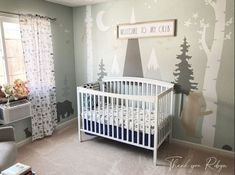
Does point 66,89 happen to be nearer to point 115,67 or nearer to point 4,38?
point 115,67

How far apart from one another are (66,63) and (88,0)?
48.6 inches

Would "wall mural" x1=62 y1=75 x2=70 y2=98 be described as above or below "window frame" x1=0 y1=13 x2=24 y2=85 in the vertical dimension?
below

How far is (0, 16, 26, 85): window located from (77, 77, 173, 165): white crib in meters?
1.03

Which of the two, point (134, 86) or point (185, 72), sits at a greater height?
point (185, 72)

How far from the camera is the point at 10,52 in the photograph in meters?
2.98

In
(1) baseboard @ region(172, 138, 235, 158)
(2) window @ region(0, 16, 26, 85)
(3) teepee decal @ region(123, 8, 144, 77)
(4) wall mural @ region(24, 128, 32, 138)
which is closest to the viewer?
(1) baseboard @ region(172, 138, 235, 158)

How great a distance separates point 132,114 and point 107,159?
0.70 m

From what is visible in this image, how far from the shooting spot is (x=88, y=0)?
330cm

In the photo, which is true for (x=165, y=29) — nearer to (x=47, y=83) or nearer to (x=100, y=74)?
(x=100, y=74)

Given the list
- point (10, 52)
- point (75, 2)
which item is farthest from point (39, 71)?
point (75, 2)

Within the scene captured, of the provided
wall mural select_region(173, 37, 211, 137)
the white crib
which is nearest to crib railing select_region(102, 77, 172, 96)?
the white crib

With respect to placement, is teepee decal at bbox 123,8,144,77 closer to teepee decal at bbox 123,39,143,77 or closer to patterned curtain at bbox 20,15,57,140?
teepee decal at bbox 123,39,143,77

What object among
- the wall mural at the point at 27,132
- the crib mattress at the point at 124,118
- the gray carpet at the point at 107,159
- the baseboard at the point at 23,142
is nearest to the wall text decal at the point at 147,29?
the crib mattress at the point at 124,118

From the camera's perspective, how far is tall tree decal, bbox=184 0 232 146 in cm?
255
